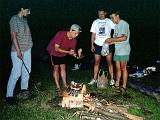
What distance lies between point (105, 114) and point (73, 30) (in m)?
2.25

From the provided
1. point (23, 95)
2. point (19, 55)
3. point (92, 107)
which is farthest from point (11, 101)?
point (92, 107)

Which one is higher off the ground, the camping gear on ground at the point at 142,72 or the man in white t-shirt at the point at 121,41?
the man in white t-shirt at the point at 121,41

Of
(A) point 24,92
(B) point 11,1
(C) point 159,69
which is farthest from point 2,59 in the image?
(B) point 11,1

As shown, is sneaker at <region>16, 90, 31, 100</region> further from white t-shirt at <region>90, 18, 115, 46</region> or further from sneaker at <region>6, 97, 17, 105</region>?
white t-shirt at <region>90, 18, 115, 46</region>

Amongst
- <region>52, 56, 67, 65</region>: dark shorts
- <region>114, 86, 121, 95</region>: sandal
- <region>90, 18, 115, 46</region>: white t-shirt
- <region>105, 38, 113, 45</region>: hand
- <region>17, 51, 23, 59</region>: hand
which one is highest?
<region>90, 18, 115, 46</region>: white t-shirt

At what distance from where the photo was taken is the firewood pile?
23.8ft

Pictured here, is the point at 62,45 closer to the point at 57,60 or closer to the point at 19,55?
the point at 57,60

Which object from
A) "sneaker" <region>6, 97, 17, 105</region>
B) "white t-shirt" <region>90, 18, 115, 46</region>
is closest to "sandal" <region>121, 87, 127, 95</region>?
"white t-shirt" <region>90, 18, 115, 46</region>

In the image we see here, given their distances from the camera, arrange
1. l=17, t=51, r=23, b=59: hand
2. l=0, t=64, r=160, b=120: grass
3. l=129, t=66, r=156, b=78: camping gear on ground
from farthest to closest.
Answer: l=129, t=66, r=156, b=78: camping gear on ground < l=17, t=51, r=23, b=59: hand < l=0, t=64, r=160, b=120: grass

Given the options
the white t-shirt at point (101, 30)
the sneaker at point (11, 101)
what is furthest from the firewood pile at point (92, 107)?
the white t-shirt at point (101, 30)

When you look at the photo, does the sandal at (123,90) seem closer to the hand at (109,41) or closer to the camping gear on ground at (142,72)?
the hand at (109,41)

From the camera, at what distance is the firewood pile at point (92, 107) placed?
7258 millimetres

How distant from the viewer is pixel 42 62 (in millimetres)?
13125

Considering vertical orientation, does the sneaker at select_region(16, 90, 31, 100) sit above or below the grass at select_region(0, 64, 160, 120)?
above
